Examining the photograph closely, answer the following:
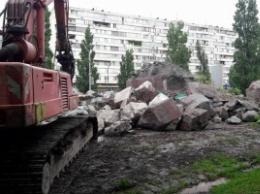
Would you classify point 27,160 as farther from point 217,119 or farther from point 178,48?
point 178,48

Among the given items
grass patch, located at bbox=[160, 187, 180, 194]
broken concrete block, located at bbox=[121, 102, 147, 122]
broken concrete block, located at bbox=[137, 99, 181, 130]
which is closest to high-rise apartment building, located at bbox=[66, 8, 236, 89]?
broken concrete block, located at bbox=[121, 102, 147, 122]

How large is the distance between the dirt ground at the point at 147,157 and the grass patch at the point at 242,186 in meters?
0.54

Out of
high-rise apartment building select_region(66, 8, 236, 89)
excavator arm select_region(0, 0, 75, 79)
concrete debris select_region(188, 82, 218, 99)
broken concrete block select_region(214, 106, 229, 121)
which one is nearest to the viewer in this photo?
excavator arm select_region(0, 0, 75, 79)

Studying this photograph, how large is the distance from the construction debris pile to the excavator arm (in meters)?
3.26

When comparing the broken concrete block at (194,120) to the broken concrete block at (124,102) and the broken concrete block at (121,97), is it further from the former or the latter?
the broken concrete block at (121,97)

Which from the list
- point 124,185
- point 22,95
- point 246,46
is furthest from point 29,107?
point 246,46

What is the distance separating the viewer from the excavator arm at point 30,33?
5203 mm

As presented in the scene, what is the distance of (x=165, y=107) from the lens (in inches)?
446

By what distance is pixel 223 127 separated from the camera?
472 inches

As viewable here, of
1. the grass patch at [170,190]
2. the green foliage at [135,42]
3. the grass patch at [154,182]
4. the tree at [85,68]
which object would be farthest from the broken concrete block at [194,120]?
the green foliage at [135,42]

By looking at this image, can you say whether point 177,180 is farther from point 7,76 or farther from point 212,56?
point 212,56

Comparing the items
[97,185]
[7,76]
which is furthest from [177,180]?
[7,76]

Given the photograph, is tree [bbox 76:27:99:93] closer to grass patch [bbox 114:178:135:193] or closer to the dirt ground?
the dirt ground

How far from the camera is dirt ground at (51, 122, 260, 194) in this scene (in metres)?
6.13
